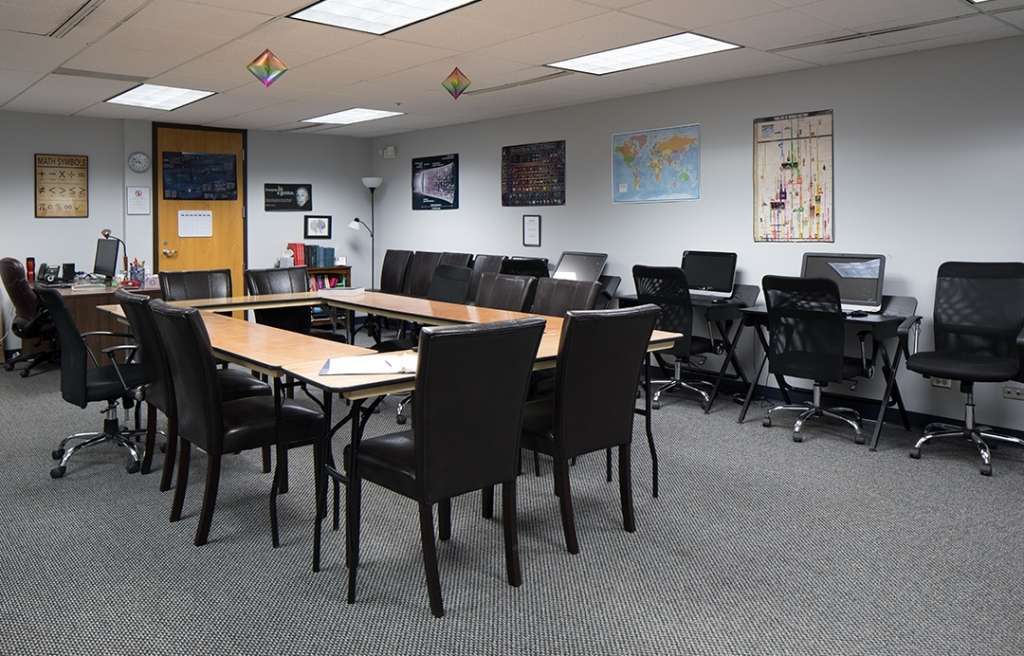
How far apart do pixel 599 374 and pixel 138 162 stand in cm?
705

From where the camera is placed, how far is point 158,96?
274 inches

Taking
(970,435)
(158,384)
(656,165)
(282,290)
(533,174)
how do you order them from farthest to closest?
(533,174)
(656,165)
(282,290)
(970,435)
(158,384)

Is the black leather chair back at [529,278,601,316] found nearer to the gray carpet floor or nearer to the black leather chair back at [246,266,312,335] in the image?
the gray carpet floor

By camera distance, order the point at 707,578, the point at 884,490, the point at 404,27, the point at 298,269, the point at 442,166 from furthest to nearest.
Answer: the point at 442,166 < the point at 298,269 < the point at 404,27 < the point at 884,490 < the point at 707,578

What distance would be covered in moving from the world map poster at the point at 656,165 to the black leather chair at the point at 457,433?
4157mm

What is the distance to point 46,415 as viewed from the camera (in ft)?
17.7

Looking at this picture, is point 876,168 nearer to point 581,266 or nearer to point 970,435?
point 970,435

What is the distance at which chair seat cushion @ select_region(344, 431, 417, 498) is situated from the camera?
2.64m

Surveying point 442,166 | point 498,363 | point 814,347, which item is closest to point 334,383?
point 498,363

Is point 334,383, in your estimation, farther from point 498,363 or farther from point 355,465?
point 498,363

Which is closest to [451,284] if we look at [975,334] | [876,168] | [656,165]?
[656,165]

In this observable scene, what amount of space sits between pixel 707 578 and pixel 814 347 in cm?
245

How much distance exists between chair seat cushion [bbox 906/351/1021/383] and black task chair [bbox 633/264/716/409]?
1471 mm

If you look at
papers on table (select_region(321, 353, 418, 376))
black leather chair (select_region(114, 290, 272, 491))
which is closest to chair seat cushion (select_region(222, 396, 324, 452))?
black leather chair (select_region(114, 290, 272, 491))
